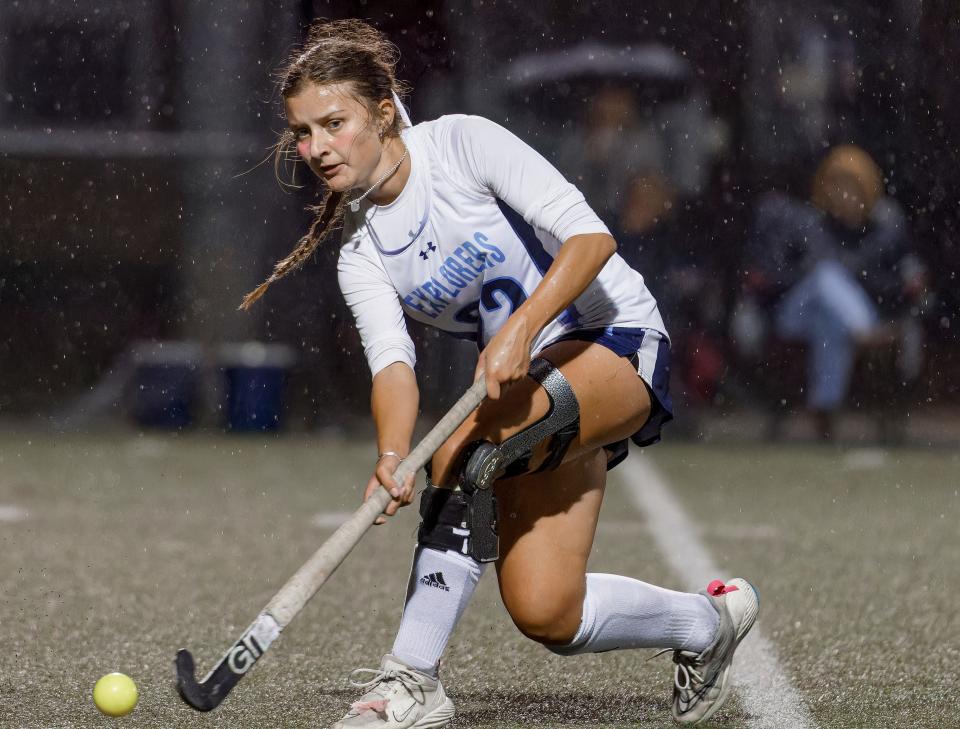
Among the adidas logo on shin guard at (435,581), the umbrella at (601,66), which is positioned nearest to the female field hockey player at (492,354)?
the adidas logo on shin guard at (435,581)

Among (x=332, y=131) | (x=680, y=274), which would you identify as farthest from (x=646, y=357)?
(x=680, y=274)

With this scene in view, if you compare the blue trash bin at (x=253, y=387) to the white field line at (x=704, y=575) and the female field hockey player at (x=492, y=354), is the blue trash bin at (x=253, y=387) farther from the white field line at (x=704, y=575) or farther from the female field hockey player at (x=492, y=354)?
the female field hockey player at (x=492, y=354)

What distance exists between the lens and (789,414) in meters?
8.39

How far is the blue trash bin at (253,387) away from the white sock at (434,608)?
217 inches

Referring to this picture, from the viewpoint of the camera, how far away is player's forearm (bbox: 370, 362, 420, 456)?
2.62 m

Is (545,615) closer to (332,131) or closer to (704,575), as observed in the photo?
(332,131)

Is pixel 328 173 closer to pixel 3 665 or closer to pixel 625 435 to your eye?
pixel 625 435

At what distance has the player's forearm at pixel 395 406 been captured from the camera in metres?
2.62

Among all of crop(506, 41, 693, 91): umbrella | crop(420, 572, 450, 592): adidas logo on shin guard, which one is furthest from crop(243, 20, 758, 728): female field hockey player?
crop(506, 41, 693, 91): umbrella

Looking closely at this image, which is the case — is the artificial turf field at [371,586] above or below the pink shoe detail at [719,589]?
below

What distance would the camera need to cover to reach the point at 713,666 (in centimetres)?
290

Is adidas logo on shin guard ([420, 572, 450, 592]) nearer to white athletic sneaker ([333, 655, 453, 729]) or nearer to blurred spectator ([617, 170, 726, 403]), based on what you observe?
white athletic sneaker ([333, 655, 453, 729])

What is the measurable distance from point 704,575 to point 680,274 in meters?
4.27

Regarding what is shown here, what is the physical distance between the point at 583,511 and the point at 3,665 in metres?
1.27
